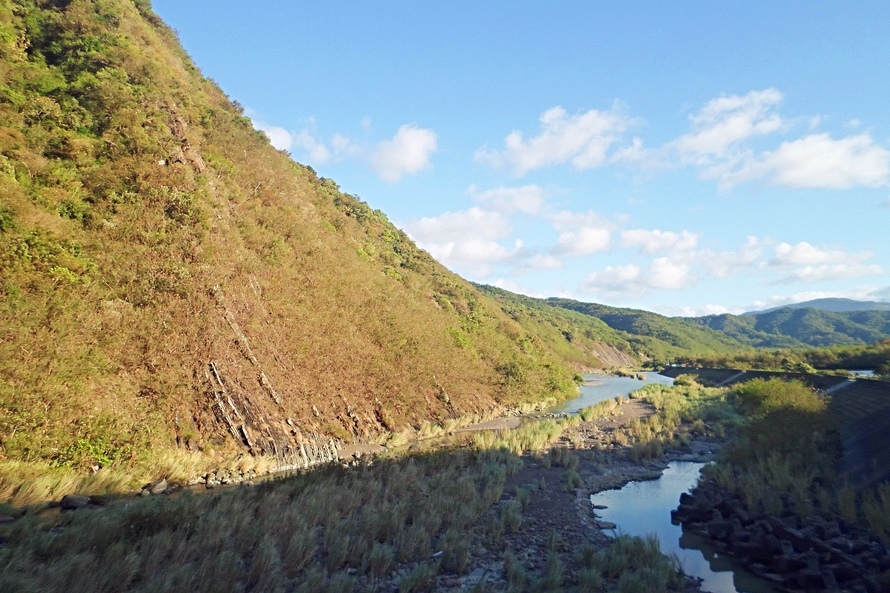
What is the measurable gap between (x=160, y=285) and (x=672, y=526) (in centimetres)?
1957

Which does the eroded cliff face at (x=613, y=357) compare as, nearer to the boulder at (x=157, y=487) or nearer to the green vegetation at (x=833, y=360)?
the green vegetation at (x=833, y=360)

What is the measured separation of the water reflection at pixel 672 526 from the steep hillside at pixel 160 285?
11.9 m

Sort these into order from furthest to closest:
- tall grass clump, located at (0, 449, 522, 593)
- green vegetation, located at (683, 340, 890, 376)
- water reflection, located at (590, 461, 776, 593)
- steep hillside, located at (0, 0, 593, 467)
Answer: green vegetation, located at (683, 340, 890, 376) → steep hillside, located at (0, 0, 593, 467) → water reflection, located at (590, 461, 776, 593) → tall grass clump, located at (0, 449, 522, 593)

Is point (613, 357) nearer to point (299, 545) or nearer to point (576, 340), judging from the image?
point (576, 340)

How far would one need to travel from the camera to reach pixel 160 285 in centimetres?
1677

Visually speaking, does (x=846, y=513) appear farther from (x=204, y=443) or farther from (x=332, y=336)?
(x=332, y=336)

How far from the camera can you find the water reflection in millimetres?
9883

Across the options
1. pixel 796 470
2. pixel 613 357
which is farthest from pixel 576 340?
pixel 796 470

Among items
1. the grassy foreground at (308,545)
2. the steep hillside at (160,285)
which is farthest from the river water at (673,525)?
the steep hillside at (160,285)

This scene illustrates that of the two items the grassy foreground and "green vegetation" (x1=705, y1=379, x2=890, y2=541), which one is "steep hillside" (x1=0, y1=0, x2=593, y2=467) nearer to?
the grassy foreground

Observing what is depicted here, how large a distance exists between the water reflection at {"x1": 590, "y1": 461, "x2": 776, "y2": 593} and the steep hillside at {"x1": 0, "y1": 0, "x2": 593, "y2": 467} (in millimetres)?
11898

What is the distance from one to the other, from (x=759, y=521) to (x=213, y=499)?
44.9 feet

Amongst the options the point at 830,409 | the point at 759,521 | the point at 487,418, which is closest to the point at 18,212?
the point at 759,521

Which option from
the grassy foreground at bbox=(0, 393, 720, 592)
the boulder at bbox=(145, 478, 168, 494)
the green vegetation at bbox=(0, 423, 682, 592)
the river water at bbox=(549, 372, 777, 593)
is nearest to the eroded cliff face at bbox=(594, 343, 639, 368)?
the river water at bbox=(549, 372, 777, 593)
